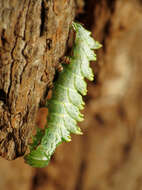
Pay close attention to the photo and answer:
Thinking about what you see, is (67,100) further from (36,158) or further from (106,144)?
(106,144)

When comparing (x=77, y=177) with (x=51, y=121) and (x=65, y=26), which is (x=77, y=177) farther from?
(x=65, y=26)

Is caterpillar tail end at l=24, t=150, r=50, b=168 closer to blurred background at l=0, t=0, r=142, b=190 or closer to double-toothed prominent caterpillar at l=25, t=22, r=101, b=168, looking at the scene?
double-toothed prominent caterpillar at l=25, t=22, r=101, b=168

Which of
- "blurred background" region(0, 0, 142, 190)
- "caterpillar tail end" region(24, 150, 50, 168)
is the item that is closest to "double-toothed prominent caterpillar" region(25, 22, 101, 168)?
"caterpillar tail end" region(24, 150, 50, 168)

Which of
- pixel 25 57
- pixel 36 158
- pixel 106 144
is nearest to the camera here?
pixel 25 57

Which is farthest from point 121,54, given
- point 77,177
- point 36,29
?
point 36,29

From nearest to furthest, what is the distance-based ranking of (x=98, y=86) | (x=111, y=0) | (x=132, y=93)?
(x=111, y=0) < (x=98, y=86) < (x=132, y=93)

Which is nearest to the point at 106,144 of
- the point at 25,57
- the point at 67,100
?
the point at 67,100
